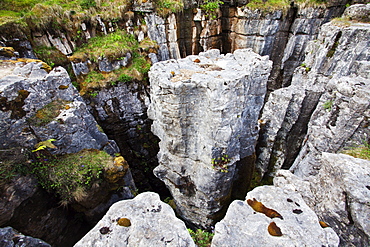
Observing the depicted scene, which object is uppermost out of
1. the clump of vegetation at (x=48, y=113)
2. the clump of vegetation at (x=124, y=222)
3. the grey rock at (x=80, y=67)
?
the grey rock at (x=80, y=67)

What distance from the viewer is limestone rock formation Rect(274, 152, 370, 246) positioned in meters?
4.61

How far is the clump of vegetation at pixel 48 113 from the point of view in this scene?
9.12 metres

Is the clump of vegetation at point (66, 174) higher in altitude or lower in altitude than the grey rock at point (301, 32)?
lower

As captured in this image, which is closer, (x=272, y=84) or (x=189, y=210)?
(x=189, y=210)

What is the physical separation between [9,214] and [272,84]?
26.5 metres

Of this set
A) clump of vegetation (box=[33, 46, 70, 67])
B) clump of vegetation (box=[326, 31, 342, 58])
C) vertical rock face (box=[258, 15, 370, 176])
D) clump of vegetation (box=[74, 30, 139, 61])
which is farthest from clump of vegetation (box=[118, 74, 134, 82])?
clump of vegetation (box=[326, 31, 342, 58])

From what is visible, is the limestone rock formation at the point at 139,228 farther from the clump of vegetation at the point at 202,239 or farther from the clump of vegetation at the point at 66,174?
the clump of vegetation at the point at 66,174

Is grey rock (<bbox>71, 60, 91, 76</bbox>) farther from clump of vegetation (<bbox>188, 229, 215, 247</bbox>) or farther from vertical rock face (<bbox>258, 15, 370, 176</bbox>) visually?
clump of vegetation (<bbox>188, 229, 215, 247</bbox>)

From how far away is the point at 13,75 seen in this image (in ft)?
30.1

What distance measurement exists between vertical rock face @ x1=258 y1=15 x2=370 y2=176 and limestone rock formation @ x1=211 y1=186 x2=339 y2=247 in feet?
18.2

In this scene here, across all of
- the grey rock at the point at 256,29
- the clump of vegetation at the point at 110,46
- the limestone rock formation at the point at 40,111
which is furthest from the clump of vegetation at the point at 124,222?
the grey rock at the point at 256,29

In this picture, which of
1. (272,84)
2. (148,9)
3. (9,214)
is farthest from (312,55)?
(9,214)

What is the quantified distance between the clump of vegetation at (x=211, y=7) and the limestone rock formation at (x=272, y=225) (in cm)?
1942

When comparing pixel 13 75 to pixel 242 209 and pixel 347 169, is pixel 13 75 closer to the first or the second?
pixel 242 209
